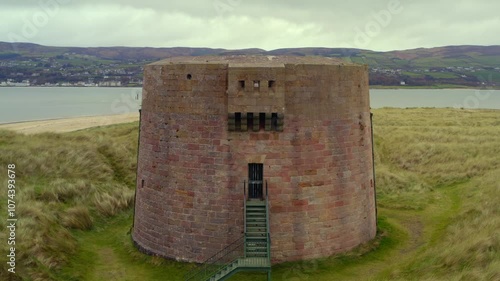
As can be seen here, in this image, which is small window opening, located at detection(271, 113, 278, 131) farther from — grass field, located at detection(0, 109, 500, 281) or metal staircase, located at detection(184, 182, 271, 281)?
grass field, located at detection(0, 109, 500, 281)

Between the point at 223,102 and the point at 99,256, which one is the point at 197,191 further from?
the point at 99,256

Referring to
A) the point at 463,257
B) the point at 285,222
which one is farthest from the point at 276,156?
the point at 463,257

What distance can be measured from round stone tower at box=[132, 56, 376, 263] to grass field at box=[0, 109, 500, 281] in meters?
1.11

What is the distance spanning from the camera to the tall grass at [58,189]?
12719mm

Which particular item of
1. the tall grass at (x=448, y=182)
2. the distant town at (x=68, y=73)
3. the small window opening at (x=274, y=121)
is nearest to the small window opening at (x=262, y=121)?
the small window opening at (x=274, y=121)

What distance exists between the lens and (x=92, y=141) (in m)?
26.5

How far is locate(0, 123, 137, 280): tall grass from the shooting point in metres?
12.7

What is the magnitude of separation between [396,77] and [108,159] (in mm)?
98386

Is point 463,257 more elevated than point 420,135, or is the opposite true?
point 420,135

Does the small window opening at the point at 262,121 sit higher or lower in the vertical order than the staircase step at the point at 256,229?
higher

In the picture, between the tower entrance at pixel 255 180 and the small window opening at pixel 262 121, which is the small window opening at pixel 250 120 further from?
the tower entrance at pixel 255 180

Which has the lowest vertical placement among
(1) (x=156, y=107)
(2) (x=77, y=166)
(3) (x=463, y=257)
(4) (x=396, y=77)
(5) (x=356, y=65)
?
(3) (x=463, y=257)

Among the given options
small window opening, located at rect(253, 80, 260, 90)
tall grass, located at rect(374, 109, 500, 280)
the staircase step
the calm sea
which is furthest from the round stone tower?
the calm sea

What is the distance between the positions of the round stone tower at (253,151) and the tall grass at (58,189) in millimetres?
3561
